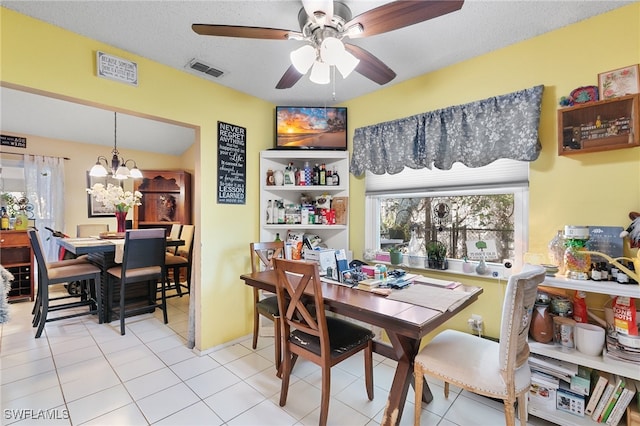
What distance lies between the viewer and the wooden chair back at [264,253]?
8.73 ft

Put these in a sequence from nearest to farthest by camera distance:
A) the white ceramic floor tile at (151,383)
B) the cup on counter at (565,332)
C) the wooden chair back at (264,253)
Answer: the cup on counter at (565,332), the white ceramic floor tile at (151,383), the wooden chair back at (264,253)

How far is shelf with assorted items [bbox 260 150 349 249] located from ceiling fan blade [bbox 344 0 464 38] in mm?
1604

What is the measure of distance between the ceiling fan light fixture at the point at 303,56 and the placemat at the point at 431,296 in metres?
1.41

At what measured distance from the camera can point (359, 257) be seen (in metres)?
2.91

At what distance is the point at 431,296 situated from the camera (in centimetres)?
171

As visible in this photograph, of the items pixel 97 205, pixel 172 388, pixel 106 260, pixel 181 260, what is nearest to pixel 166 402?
pixel 172 388

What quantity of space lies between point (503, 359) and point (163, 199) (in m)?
5.42

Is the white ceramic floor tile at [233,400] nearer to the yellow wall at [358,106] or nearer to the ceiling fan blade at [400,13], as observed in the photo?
the yellow wall at [358,106]

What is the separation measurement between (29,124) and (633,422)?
6.52m

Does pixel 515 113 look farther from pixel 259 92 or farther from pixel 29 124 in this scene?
pixel 29 124

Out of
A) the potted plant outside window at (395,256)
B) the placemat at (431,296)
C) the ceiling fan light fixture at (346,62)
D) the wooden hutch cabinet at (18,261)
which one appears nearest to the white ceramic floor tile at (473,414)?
the placemat at (431,296)

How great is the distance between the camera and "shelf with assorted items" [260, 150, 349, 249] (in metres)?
2.94

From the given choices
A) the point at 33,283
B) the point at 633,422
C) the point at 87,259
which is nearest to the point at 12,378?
the point at 87,259

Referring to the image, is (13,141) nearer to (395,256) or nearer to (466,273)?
(395,256)
